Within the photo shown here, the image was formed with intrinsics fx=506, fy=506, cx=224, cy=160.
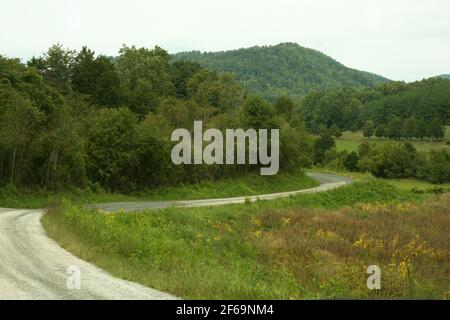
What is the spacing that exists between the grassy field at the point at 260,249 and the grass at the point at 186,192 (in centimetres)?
1007

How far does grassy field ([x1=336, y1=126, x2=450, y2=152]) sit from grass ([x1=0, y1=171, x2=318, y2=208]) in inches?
2886

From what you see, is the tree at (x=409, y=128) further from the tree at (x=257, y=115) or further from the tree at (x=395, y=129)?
the tree at (x=257, y=115)

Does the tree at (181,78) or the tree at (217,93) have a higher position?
the tree at (181,78)

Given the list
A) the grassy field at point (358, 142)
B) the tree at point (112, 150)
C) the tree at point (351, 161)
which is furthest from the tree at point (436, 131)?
the tree at point (112, 150)

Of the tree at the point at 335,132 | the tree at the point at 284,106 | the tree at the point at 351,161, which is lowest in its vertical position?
the tree at the point at 351,161

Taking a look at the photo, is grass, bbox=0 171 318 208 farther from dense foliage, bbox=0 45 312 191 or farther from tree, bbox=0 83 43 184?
tree, bbox=0 83 43 184

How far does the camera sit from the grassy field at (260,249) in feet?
43.1

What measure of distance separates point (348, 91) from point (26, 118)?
167 meters

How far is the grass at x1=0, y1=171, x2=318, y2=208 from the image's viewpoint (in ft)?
112

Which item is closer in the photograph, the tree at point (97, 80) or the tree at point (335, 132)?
the tree at point (97, 80)
